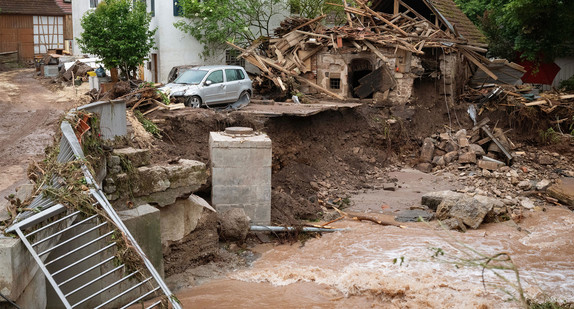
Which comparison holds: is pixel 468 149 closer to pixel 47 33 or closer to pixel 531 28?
pixel 531 28

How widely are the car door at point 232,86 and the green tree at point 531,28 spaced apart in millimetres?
12379

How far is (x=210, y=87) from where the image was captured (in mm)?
19750

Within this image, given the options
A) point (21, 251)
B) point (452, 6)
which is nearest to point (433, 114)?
point (452, 6)

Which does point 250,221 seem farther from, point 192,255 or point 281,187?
point 281,187

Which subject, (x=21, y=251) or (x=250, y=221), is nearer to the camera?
(x=21, y=251)

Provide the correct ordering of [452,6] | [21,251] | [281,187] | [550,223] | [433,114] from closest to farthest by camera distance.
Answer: [21,251], [550,223], [281,187], [433,114], [452,6]

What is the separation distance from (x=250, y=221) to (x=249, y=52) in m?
12.7

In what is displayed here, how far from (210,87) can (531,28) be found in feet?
55.0

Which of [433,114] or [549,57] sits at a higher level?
[549,57]

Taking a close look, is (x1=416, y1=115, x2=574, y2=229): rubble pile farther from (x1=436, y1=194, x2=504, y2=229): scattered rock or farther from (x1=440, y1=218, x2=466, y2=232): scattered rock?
(x1=440, y1=218, x2=466, y2=232): scattered rock

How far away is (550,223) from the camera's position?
15.4 m

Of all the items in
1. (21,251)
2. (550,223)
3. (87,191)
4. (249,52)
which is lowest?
(550,223)

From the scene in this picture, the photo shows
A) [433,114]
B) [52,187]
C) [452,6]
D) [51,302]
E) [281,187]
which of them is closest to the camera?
[52,187]

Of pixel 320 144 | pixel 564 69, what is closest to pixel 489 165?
pixel 320 144
